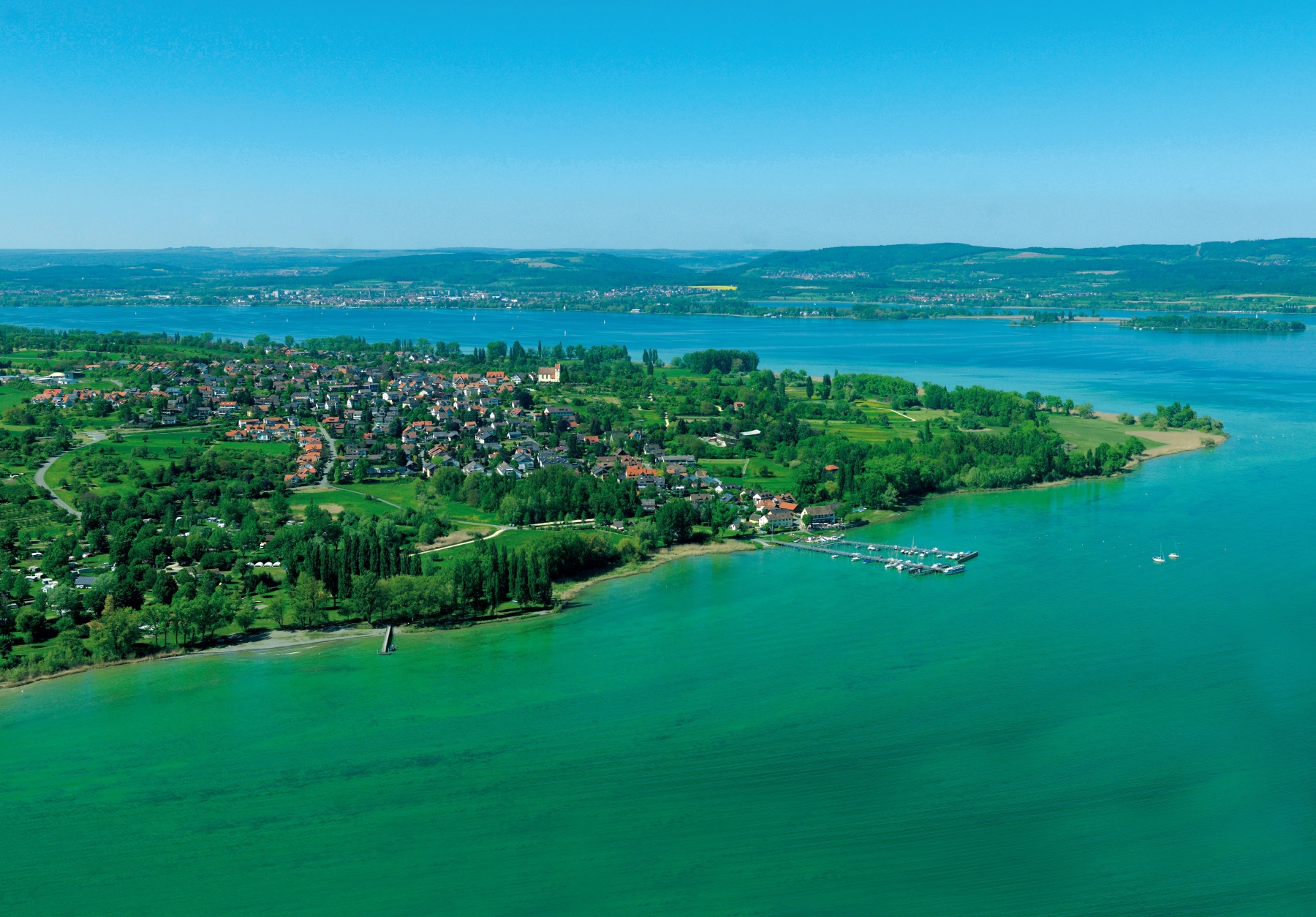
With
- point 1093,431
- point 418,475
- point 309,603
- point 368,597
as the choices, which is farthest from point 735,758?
point 1093,431

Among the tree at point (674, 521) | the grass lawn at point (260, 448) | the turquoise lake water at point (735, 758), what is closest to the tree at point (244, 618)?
the turquoise lake water at point (735, 758)

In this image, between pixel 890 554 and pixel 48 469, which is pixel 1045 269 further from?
pixel 48 469

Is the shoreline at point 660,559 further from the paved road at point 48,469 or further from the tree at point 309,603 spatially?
the paved road at point 48,469

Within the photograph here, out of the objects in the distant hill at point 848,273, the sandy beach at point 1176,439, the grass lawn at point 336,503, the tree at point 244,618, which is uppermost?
the distant hill at point 848,273

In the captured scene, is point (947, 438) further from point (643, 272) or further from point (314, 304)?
point (643, 272)

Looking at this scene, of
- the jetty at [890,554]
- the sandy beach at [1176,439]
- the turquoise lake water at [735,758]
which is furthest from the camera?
the sandy beach at [1176,439]

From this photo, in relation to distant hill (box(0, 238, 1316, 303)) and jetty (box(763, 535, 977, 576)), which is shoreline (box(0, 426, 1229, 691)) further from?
distant hill (box(0, 238, 1316, 303))

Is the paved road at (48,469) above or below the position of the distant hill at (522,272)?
below
